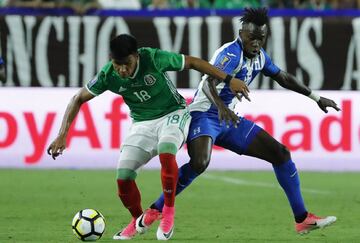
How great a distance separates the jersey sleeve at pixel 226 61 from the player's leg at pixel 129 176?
1.04 metres

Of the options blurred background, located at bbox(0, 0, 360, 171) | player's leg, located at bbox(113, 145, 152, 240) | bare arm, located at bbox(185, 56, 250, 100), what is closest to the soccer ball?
player's leg, located at bbox(113, 145, 152, 240)

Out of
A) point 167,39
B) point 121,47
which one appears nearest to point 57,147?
point 121,47

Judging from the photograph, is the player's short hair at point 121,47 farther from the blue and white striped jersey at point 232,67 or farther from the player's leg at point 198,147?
the player's leg at point 198,147

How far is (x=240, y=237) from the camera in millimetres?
10422

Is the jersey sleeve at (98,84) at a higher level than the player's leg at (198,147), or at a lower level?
higher

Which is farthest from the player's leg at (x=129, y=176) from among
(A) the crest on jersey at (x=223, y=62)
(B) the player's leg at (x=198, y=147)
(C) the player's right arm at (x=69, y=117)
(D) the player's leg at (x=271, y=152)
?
(A) the crest on jersey at (x=223, y=62)

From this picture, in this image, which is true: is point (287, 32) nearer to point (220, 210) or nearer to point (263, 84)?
point (263, 84)

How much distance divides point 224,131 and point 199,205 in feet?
10.3

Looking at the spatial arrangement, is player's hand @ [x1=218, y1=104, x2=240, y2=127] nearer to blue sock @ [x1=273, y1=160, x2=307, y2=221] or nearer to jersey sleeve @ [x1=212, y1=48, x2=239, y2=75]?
jersey sleeve @ [x1=212, y1=48, x2=239, y2=75]

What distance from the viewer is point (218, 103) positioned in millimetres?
10008

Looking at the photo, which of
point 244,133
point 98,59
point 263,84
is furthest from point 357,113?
point 244,133

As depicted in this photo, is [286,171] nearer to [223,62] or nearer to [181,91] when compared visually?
[223,62]

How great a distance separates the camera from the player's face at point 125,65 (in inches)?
380

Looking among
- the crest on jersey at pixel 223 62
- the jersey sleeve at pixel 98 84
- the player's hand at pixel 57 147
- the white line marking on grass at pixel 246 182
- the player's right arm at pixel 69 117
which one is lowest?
the white line marking on grass at pixel 246 182
